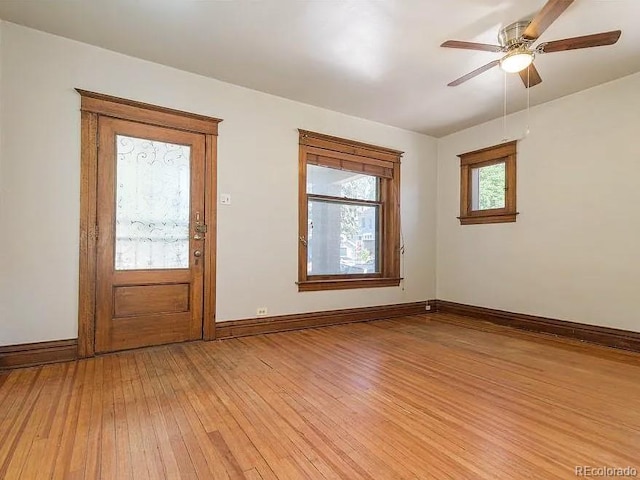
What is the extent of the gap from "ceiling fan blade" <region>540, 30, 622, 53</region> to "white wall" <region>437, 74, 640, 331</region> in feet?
5.07

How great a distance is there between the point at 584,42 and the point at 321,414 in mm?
3093

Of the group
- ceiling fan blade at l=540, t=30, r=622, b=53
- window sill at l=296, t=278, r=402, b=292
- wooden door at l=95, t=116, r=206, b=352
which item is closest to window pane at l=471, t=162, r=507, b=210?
window sill at l=296, t=278, r=402, b=292

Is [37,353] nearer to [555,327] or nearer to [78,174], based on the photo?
[78,174]

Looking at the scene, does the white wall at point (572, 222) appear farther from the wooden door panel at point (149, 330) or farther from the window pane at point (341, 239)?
the wooden door panel at point (149, 330)

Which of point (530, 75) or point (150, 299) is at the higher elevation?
point (530, 75)

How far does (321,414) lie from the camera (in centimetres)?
196

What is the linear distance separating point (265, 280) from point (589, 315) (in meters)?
3.58

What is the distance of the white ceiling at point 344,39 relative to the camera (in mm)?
2461

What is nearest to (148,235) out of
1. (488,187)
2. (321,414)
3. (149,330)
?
(149,330)

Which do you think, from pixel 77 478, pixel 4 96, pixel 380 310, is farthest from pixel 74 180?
pixel 380 310

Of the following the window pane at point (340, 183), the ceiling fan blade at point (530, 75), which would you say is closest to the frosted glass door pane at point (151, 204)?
the window pane at point (340, 183)

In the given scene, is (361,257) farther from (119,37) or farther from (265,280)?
(119,37)

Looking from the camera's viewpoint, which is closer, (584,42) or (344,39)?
(584,42)

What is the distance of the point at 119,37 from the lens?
286 cm
